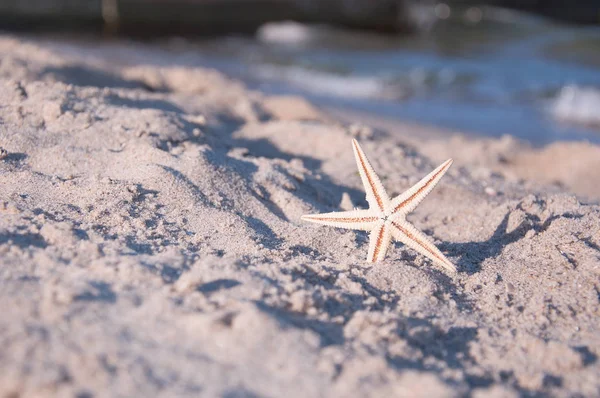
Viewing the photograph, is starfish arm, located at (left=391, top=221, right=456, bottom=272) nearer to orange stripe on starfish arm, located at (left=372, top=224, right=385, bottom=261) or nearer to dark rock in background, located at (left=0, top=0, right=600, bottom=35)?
orange stripe on starfish arm, located at (left=372, top=224, right=385, bottom=261)

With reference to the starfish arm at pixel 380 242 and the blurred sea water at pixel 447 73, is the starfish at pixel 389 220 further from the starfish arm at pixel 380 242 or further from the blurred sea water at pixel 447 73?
the blurred sea water at pixel 447 73

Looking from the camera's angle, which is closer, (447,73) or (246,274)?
(246,274)

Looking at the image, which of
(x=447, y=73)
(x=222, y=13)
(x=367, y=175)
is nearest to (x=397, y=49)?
(x=447, y=73)

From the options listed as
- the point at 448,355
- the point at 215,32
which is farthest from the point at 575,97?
the point at 215,32

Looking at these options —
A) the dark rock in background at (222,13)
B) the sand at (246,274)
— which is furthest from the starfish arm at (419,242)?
the dark rock in background at (222,13)

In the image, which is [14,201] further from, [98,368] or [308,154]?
[308,154]

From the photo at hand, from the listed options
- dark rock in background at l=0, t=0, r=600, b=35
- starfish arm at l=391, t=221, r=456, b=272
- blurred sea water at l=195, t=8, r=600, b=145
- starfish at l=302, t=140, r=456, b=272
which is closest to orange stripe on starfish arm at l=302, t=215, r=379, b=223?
starfish at l=302, t=140, r=456, b=272

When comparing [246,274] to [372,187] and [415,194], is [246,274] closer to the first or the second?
[372,187]
